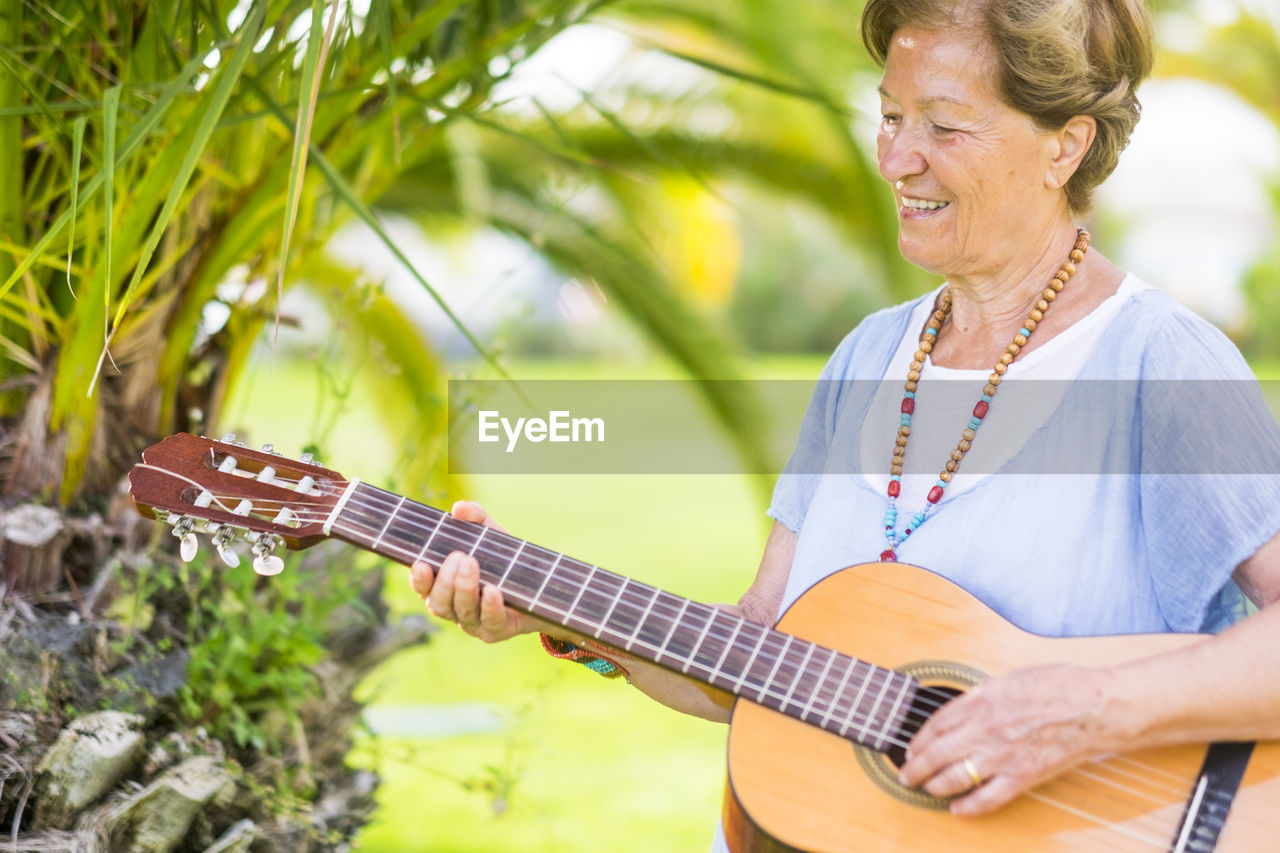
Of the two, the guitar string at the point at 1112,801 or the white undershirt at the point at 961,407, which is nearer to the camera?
the guitar string at the point at 1112,801

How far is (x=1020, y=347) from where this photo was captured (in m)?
1.61

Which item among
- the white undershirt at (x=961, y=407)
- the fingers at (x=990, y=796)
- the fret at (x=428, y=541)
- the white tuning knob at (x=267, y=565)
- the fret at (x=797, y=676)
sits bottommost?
the fingers at (x=990, y=796)

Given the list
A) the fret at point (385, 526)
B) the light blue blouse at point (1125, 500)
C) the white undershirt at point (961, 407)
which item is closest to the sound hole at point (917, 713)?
the light blue blouse at point (1125, 500)

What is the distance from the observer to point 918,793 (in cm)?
142

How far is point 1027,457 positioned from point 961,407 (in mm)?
151

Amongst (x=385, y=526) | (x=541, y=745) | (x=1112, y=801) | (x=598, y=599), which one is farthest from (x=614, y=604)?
(x=541, y=745)

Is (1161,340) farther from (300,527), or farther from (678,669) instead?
(300,527)

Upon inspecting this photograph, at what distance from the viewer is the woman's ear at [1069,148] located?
159 centimetres

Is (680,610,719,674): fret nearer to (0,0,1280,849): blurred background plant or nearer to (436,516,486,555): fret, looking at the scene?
(436,516,486,555): fret

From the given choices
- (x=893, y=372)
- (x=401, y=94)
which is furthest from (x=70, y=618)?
(x=893, y=372)

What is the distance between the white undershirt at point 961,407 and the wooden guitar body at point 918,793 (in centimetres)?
17

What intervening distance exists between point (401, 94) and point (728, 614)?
1257mm

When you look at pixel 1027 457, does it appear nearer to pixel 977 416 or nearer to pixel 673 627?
pixel 977 416

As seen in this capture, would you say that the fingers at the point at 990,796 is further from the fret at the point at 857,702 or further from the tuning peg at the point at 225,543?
the tuning peg at the point at 225,543
